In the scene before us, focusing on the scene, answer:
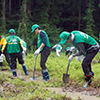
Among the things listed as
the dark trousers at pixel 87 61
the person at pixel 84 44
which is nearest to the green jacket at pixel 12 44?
the person at pixel 84 44

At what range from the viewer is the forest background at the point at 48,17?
1741 cm

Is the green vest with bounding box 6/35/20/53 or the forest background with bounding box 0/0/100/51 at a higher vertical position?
the forest background with bounding box 0/0/100/51

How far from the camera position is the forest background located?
685 inches

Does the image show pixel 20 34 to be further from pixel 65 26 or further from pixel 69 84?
pixel 69 84

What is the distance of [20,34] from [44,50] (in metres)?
12.3

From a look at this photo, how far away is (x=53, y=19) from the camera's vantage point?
67.7 ft

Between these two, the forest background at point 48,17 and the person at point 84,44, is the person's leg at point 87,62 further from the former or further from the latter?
the forest background at point 48,17

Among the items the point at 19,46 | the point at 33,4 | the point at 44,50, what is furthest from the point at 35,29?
the point at 33,4

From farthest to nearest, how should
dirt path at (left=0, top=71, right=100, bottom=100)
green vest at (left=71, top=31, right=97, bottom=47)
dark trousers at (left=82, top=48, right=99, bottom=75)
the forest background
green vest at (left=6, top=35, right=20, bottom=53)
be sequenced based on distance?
the forest background, green vest at (left=6, top=35, right=20, bottom=53), dark trousers at (left=82, top=48, right=99, bottom=75), green vest at (left=71, top=31, right=97, bottom=47), dirt path at (left=0, top=71, right=100, bottom=100)

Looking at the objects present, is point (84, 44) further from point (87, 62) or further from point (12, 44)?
point (12, 44)

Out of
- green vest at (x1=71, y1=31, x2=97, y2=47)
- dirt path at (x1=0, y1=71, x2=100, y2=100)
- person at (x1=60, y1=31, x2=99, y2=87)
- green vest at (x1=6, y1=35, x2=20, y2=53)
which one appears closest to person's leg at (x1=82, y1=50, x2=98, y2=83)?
A: person at (x1=60, y1=31, x2=99, y2=87)

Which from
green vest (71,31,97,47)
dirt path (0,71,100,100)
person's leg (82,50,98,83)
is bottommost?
dirt path (0,71,100,100)

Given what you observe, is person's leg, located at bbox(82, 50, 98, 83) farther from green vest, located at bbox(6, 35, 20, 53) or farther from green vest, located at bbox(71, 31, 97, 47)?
green vest, located at bbox(6, 35, 20, 53)

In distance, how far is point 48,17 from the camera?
69.3 ft
